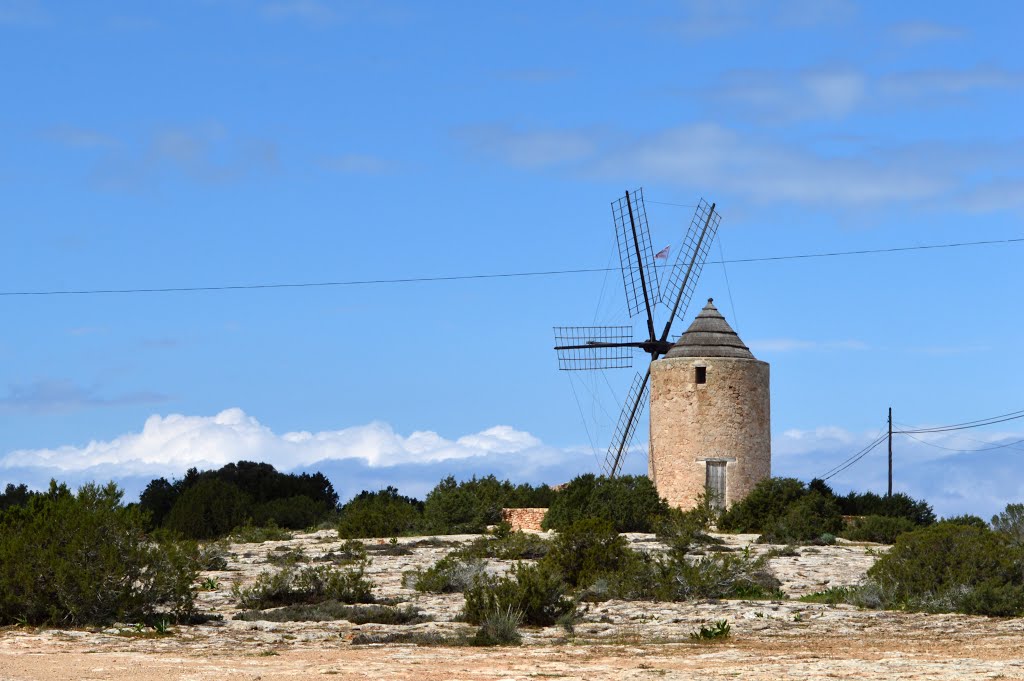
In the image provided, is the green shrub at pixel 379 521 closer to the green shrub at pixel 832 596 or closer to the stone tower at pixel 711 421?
the stone tower at pixel 711 421

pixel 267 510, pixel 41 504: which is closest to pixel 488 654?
pixel 41 504

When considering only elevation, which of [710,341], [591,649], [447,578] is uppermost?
[710,341]

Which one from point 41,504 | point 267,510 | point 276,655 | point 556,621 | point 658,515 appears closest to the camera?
point 276,655

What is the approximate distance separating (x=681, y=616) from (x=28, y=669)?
281 inches

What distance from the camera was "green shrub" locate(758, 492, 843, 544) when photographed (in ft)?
89.5

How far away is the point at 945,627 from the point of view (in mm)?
14602

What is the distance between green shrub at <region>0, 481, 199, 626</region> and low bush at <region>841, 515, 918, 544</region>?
17556 mm

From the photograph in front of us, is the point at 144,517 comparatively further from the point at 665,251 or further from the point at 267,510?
the point at 665,251

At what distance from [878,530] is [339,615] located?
17.2 meters

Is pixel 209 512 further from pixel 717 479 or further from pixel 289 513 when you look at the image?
pixel 717 479

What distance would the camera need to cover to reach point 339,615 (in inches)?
590

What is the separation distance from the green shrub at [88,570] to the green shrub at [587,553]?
5.12 meters

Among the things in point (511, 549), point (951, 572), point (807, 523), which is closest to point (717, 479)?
point (807, 523)

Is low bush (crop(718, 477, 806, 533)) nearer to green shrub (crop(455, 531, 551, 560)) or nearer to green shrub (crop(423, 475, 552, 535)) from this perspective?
green shrub (crop(423, 475, 552, 535))
